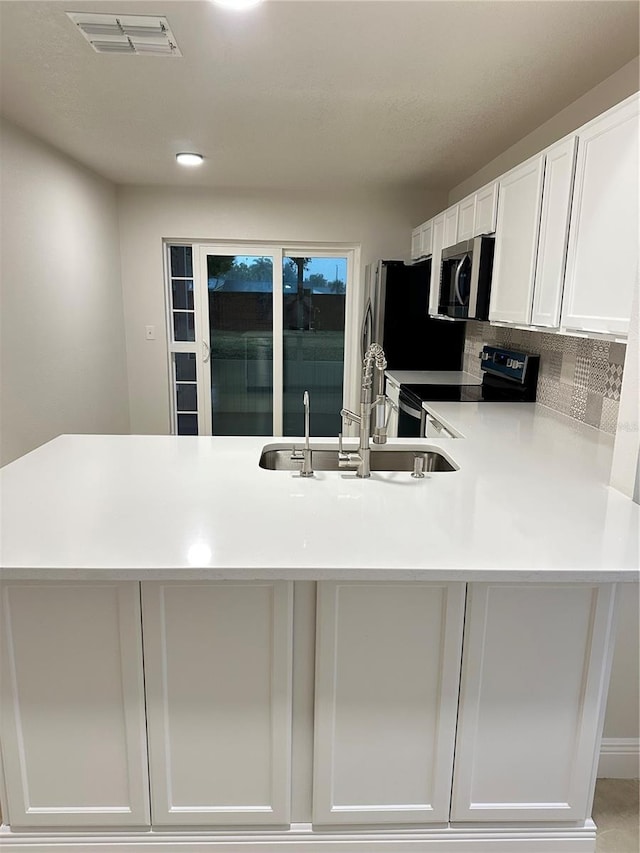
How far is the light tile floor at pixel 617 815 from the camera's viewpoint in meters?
1.55

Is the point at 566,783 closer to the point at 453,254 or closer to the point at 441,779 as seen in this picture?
the point at 441,779

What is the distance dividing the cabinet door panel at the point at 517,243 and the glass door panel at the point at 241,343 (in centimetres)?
270

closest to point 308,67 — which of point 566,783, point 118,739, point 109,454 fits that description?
point 109,454

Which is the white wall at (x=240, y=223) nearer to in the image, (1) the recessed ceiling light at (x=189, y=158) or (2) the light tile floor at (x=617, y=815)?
(1) the recessed ceiling light at (x=189, y=158)

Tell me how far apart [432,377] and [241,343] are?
6.45ft

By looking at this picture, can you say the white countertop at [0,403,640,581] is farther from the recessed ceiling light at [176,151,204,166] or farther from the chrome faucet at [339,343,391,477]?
the recessed ceiling light at [176,151,204,166]

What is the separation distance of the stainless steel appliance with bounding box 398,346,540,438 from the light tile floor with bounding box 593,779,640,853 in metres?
1.73

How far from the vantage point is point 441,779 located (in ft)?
4.66

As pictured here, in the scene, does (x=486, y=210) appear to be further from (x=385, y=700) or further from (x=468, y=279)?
(x=385, y=700)

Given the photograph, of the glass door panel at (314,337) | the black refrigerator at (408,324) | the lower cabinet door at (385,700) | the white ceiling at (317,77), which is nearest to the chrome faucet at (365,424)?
the lower cabinet door at (385,700)

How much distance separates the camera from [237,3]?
5.73 ft

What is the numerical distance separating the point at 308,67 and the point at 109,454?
1715 mm

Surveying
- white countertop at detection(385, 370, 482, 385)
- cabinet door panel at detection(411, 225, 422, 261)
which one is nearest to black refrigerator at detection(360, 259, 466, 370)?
white countertop at detection(385, 370, 482, 385)

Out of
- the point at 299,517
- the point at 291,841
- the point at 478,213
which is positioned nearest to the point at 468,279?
the point at 478,213
